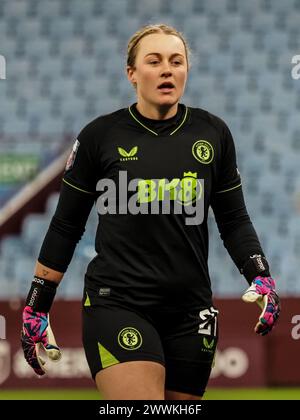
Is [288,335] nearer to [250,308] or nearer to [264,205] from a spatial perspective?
[250,308]

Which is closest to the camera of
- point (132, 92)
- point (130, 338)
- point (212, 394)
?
point (130, 338)

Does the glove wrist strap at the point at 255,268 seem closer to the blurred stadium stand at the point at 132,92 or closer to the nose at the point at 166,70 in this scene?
the nose at the point at 166,70

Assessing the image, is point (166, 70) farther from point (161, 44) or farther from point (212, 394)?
point (212, 394)

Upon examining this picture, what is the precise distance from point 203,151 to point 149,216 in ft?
1.25

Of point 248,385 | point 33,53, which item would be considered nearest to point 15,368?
point 248,385

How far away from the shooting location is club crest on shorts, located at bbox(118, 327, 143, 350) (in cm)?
384

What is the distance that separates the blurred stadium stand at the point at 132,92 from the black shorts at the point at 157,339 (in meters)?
9.45

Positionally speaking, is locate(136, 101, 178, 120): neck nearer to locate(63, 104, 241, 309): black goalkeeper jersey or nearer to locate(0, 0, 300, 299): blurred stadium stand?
locate(63, 104, 241, 309): black goalkeeper jersey

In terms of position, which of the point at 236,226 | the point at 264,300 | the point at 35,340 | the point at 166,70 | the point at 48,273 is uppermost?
the point at 166,70

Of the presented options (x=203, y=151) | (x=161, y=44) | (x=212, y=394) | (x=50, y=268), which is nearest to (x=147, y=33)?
(x=161, y=44)

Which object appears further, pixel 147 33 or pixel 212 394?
pixel 212 394

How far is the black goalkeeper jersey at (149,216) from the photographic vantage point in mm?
3967

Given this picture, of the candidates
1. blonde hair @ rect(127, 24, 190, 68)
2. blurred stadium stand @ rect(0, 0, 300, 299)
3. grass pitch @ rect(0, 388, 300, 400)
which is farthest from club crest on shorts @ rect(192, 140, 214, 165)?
blurred stadium stand @ rect(0, 0, 300, 299)

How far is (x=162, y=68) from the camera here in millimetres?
4035
